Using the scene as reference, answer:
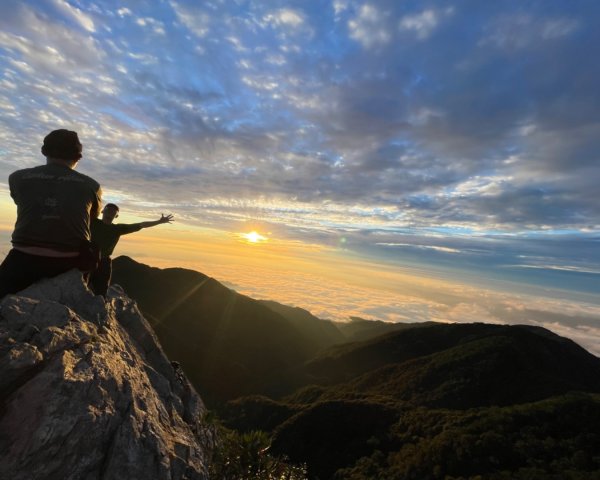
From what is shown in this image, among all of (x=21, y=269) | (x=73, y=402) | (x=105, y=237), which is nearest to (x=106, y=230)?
(x=105, y=237)

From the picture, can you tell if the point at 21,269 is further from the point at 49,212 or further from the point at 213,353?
the point at 213,353

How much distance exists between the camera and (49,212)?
673cm

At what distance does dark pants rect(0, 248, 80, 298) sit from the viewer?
7.01 m

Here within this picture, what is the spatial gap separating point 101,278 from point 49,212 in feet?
12.3

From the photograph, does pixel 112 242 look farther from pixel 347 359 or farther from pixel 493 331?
pixel 493 331

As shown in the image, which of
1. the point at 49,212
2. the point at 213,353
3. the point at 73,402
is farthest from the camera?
the point at 213,353

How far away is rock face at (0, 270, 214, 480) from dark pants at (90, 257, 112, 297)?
4.65 ft

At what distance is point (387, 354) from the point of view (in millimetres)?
180500

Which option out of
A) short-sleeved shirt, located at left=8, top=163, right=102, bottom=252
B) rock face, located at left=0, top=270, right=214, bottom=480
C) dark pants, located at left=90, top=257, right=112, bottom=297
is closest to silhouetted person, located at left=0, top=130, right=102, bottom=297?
short-sleeved shirt, located at left=8, top=163, right=102, bottom=252

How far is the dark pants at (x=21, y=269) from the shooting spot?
23.0ft

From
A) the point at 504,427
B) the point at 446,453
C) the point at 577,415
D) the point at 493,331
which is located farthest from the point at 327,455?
the point at 493,331

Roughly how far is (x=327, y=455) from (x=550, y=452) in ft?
165

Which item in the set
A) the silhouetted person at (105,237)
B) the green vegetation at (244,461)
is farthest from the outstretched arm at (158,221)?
the green vegetation at (244,461)

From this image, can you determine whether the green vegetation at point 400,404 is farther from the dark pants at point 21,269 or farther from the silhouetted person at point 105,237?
the dark pants at point 21,269
